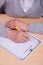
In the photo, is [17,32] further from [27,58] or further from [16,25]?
[27,58]

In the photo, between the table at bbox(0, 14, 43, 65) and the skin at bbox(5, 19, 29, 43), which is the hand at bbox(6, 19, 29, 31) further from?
the table at bbox(0, 14, 43, 65)

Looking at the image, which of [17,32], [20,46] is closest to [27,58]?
[20,46]

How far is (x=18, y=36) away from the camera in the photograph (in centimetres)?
87

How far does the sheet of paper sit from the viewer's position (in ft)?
2.60

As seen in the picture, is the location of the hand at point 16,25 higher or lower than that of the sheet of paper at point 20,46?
higher

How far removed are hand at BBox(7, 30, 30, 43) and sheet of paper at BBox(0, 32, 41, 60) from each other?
0.02 m

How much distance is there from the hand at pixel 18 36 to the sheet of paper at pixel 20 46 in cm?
2

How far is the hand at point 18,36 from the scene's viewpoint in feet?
2.82

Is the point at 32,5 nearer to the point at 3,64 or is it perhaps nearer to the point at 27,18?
the point at 27,18

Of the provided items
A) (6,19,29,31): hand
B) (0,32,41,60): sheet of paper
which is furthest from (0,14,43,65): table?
(6,19,29,31): hand

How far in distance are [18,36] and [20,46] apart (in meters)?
0.07

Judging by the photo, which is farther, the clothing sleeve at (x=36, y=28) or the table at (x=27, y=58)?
the clothing sleeve at (x=36, y=28)

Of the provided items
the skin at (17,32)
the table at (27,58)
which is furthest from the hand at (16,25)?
A: the table at (27,58)

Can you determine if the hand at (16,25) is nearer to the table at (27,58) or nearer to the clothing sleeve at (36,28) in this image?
the clothing sleeve at (36,28)
